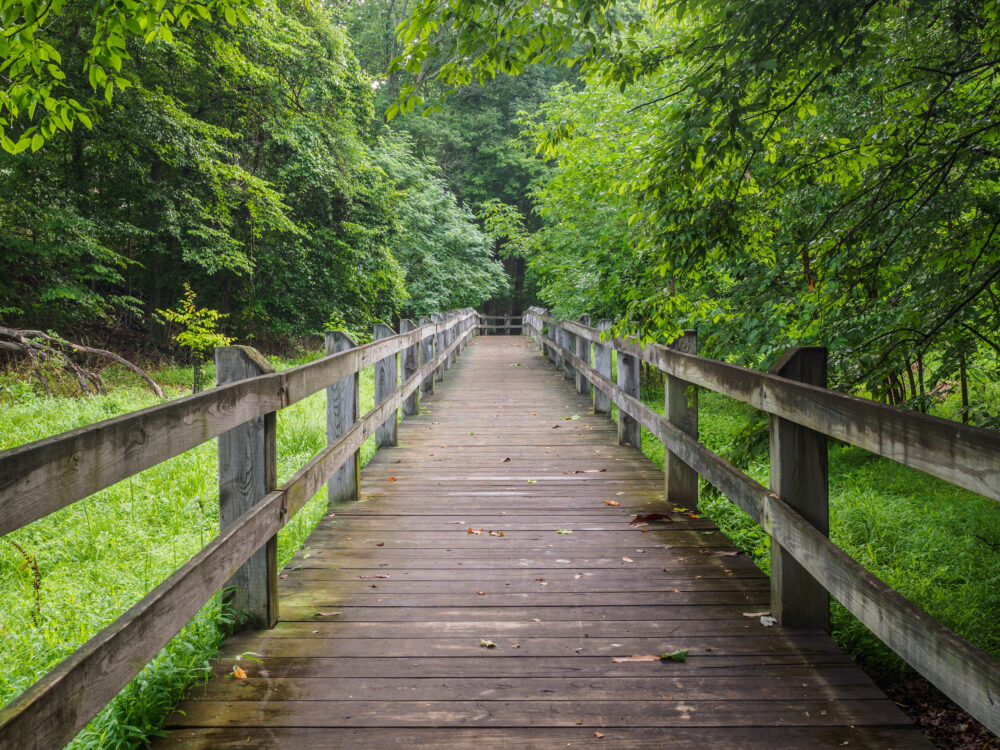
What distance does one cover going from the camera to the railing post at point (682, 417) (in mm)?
4656

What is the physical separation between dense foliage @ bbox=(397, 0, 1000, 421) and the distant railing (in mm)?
32949

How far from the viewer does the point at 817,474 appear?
9.48ft

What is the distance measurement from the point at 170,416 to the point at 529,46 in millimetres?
2524

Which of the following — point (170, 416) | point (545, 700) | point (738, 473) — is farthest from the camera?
point (738, 473)

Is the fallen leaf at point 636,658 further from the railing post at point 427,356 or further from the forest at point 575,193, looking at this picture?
the railing post at point 427,356

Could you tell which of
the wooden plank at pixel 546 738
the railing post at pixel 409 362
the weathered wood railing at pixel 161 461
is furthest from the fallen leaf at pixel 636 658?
the railing post at pixel 409 362

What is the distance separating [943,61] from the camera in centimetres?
377

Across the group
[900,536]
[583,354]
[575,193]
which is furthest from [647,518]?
[583,354]

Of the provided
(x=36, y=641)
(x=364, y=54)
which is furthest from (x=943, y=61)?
(x=364, y=54)

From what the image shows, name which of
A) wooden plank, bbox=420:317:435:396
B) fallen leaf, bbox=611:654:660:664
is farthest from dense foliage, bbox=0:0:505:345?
fallen leaf, bbox=611:654:660:664

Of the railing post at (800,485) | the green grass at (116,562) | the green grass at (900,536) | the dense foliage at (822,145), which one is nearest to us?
the green grass at (116,562)

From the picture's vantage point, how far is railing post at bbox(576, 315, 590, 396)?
9.68 meters

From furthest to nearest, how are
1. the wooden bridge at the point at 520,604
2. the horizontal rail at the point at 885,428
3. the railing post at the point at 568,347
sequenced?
the railing post at the point at 568,347, the wooden bridge at the point at 520,604, the horizontal rail at the point at 885,428

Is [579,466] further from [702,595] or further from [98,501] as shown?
[98,501]
